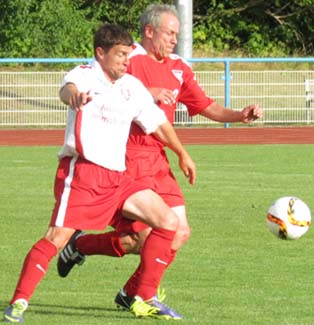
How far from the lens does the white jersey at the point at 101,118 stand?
7047 mm

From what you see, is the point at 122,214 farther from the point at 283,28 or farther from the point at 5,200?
the point at 283,28

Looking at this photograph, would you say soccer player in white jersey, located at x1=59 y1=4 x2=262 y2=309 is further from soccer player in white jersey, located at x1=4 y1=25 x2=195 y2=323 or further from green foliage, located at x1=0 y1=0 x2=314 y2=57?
green foliage, located at x1=0 y1=0 x2=314 y2=57

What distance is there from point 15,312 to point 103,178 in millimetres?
921

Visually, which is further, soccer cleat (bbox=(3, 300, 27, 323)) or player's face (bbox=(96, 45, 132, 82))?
player's face (bbox=(96, 45, 132, 82))

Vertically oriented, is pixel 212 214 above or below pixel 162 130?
below

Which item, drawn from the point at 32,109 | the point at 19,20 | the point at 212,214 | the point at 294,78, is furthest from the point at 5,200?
the point at 19,20

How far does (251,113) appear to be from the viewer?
7961 mm

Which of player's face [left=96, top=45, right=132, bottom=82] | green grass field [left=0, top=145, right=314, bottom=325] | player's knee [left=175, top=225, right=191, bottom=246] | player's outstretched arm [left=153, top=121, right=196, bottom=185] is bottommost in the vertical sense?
green grass field [left=0, top=145, right=314, bottom=325]

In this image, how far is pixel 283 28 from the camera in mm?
41844

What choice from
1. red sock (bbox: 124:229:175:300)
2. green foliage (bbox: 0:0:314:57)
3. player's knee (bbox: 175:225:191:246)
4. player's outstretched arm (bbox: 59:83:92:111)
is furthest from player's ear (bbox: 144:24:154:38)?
green foliage (bbox: 0:0:314:57)

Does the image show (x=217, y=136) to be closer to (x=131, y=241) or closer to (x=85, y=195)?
(x=131, y=241)

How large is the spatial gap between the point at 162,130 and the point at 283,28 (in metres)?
34.9

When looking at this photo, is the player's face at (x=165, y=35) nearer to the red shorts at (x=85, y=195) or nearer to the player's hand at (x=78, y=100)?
the red shorts at (x=85, y=195)

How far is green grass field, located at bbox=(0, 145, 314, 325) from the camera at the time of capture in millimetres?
7492
